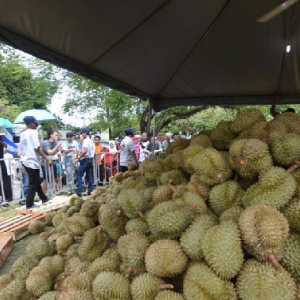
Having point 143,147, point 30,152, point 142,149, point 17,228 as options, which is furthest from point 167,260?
point 143,147

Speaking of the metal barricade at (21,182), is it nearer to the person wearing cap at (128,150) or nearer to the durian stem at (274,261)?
the person wearing cap at (128,150)

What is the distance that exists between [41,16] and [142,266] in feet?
6.96

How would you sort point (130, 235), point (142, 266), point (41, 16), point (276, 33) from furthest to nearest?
point (276, 33) < point (41, 16) < point (130, 235) < point (142, 266)

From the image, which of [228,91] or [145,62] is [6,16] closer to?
[145,62]

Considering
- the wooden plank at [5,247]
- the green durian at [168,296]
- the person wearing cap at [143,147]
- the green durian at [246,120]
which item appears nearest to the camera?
the green durian at [168,296]

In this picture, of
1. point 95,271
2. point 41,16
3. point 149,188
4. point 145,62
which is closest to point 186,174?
point 149,188

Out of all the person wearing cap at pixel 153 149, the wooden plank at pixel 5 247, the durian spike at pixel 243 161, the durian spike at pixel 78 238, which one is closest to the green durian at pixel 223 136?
the durian spike at pixel 243 161

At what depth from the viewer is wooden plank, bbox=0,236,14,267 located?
3.44m

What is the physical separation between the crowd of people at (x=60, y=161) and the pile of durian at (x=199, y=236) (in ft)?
11.3

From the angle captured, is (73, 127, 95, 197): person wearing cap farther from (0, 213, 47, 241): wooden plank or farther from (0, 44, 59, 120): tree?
(0, 44, 59, 120): tree

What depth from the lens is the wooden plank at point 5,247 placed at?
11.3 feet

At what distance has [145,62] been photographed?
3775mm

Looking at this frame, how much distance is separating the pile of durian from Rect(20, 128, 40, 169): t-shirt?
3.38 m

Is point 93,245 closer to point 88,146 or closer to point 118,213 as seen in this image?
point 118,213
